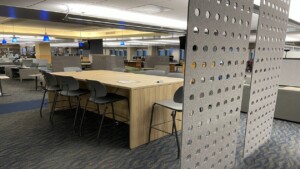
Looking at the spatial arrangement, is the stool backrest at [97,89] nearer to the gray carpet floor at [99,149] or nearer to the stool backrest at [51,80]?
the gray carpet floor at [99,149]

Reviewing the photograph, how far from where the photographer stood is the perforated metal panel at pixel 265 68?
1994mm

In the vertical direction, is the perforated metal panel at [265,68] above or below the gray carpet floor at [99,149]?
above

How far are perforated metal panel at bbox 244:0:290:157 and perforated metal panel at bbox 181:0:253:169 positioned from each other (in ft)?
2.26

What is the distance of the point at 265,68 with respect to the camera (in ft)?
7.09

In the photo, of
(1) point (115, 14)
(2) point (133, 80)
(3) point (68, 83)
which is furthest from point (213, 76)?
(1) point (115, 14)

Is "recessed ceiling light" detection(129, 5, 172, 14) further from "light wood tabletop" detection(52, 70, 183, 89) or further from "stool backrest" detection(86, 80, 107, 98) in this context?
"stool backrest" detection(86, 80, 107, 98)

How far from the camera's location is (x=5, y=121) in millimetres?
3754

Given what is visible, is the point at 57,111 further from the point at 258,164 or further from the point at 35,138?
the point at 258,164

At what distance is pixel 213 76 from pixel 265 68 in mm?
1272

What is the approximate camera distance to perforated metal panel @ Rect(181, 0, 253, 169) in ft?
3.51

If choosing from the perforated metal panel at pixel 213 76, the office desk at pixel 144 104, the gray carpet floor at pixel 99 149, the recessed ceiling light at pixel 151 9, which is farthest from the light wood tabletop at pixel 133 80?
the recessed ceiling light at pixel 151 9

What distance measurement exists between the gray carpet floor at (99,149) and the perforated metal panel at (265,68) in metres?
0.35

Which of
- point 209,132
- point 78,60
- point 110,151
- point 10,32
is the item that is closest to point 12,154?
point 110,151

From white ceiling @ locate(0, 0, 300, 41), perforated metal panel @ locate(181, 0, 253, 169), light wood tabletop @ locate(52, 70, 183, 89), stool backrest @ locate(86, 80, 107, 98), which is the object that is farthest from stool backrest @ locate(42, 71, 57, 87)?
perforated metal panel @ locate(181, 0, 253, 169)
